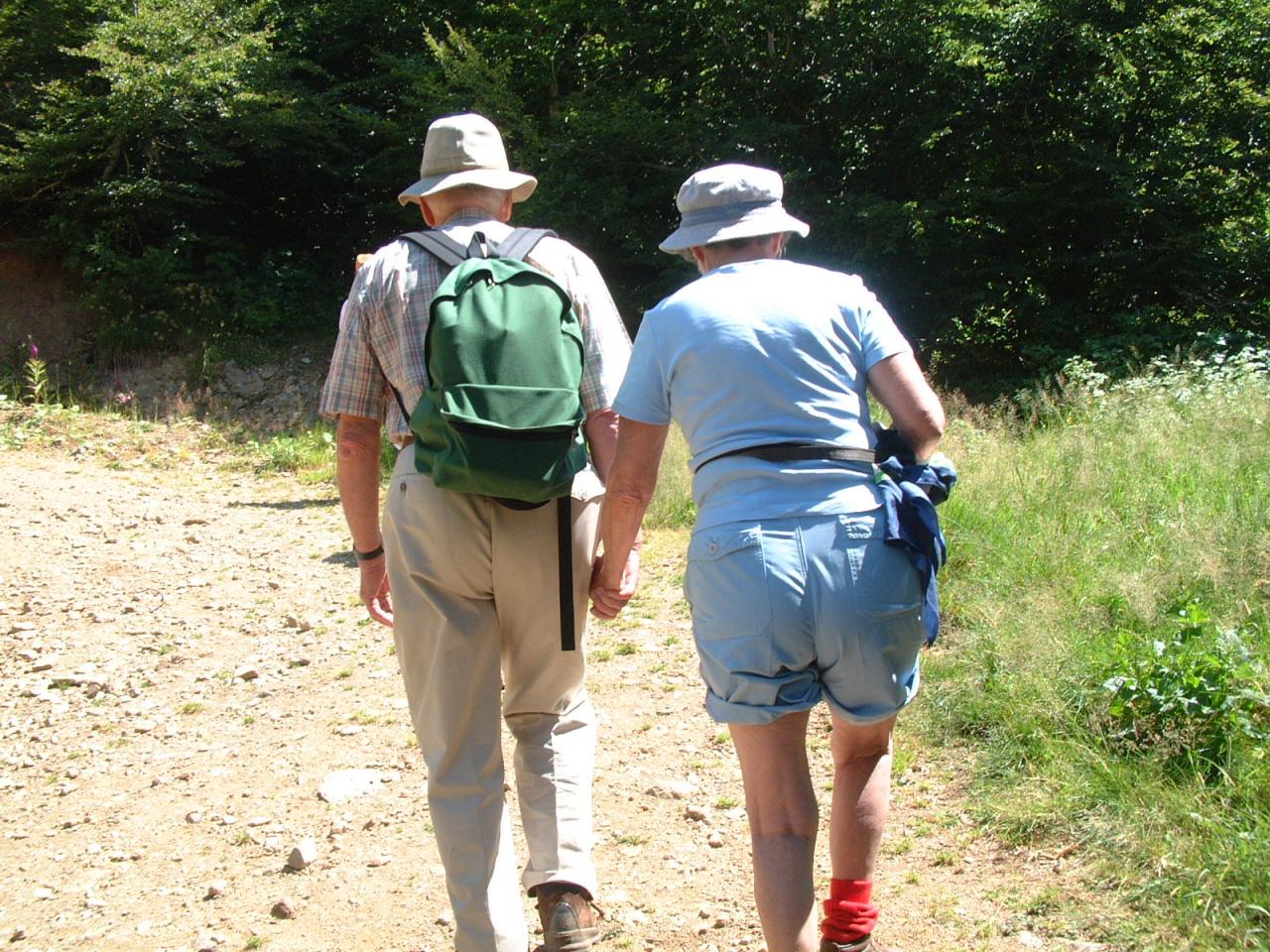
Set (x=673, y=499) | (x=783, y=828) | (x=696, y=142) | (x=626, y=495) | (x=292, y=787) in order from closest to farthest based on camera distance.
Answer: (x=783, y=828) → (x=626, y=495) → (x=292, y=787) → (x=673, y=499) → (x=696, y=142)

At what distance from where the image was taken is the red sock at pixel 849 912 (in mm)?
2568

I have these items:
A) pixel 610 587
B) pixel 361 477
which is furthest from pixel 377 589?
pixel 610 587

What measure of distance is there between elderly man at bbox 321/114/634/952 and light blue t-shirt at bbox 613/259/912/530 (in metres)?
0.38

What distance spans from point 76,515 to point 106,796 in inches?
171

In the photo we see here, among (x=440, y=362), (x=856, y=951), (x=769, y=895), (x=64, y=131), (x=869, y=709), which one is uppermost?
(x=64, y=131)

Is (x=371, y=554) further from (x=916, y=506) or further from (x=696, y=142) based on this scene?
(x=696, y=142)

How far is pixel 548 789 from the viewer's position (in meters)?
2.82

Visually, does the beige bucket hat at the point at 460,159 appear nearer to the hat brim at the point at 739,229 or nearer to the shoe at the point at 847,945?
the hat brim at the point at 739,229

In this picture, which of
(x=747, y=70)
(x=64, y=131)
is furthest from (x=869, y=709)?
(x=64, y=131)

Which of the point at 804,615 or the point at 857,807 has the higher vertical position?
the point at 804,615

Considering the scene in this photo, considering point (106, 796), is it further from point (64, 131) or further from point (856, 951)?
point (64, 131)

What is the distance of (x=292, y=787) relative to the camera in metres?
4.28

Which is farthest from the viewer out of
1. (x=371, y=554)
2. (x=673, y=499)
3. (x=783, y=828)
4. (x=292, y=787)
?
(x=673, y=499)

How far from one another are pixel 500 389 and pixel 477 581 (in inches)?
18.3
